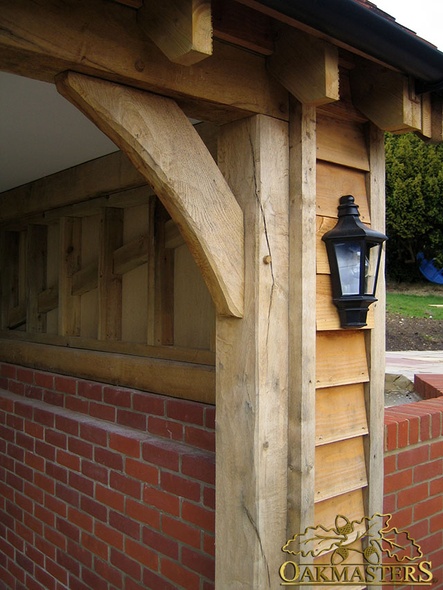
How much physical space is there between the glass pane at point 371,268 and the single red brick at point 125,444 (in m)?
1.29

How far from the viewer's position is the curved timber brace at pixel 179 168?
5.32 ft

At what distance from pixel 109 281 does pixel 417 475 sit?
188 cm

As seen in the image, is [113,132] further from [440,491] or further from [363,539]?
[440,491]

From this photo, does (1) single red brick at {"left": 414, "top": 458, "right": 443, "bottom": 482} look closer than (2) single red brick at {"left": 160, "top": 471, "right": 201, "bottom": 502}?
No

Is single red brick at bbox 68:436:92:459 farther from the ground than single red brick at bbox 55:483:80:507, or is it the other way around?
single red brick at bbox 68:436:92:459

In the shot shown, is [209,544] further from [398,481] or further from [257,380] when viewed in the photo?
[398,481]

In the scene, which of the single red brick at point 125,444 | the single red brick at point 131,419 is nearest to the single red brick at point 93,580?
the single red brick at point 125,444

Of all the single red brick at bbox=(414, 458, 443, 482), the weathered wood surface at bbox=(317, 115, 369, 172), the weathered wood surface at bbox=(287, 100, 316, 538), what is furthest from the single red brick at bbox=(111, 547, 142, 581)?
the weathered wood surface at bbox=(317, 115, 369, 172)

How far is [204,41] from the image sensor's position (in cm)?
147

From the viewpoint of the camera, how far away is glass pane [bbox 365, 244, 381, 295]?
2.04 m

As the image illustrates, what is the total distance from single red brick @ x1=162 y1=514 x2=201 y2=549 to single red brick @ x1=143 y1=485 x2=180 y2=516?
37 mm

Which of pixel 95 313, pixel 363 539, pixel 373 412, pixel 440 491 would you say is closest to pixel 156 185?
pixel 373 412

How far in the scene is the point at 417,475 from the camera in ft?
9.38

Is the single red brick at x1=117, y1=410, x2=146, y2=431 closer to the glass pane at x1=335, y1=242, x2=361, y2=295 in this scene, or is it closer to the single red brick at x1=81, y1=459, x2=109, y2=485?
the single red brick at x1=81, y1=459, x2=109, y2=485
